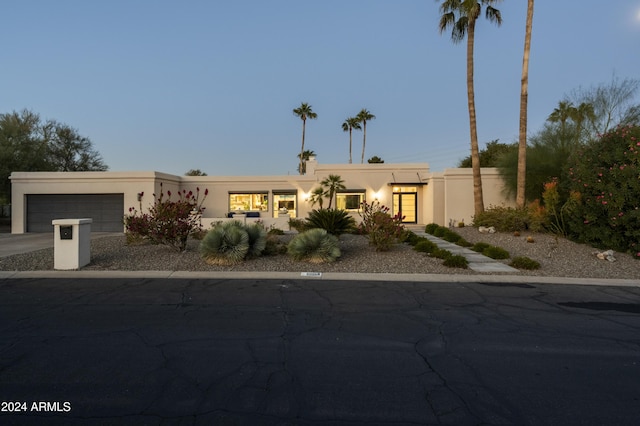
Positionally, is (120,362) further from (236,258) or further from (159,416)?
(236,258)

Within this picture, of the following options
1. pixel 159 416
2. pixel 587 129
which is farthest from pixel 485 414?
pixel 587 129

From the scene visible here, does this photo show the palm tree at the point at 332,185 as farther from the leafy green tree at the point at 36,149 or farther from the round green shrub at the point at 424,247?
the leafy green tree at the point at 36,149

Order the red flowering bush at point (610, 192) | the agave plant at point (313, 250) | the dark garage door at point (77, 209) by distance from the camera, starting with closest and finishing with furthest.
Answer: the agave plant at point (313, 250), the red flowering bush at point (610, 192), the dark garage door at point (77, 209)

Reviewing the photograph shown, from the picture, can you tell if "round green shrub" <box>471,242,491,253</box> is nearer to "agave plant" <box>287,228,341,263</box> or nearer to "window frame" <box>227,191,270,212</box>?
"agave plant" <box>287,228,341,263</box>

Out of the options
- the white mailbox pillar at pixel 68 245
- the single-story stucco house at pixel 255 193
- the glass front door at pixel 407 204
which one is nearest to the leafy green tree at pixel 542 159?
the single-story stucco house at pixel 255 193

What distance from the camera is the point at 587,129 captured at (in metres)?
18.7

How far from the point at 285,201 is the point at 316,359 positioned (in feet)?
69.3

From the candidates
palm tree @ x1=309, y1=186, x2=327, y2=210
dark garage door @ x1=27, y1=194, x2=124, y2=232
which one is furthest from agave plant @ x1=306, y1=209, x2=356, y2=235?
dark garage door @ x1=27, y1=194, x2=124, y2=232

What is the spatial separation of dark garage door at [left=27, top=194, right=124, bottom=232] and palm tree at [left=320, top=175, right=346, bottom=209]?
12152 mm

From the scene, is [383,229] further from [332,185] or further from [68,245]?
[332,185]

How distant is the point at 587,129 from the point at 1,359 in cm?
2309

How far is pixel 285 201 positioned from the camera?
82.3ft

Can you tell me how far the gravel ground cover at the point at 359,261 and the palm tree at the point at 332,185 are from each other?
9.59 metres

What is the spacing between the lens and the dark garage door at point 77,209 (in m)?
21.6
